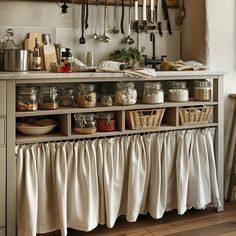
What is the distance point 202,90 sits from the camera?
261 centimetres

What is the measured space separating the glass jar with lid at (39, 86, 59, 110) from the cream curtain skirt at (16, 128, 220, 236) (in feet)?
0.71

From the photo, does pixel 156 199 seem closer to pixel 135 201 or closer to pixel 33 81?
pixel 135 201

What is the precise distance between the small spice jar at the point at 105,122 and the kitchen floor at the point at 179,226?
0.64 metres

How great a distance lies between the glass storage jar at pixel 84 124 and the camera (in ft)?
7.53

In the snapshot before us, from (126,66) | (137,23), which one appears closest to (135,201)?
(126,66)

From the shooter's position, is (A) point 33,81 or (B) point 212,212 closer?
(A) point 33,81

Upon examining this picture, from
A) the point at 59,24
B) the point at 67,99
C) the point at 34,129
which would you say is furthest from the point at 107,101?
the point at 59,24

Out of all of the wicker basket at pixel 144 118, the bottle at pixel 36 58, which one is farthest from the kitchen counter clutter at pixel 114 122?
the bottle at pixel 36 58

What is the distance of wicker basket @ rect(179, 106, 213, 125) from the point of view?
255 centimetres

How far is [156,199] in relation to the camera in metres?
2.47

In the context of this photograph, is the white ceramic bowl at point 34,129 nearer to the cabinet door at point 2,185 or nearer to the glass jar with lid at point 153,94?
the cabinet door at point 2,185

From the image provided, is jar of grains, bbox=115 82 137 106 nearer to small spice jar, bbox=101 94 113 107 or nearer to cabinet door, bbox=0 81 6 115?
small spice jar, bbox=101 94 113 107

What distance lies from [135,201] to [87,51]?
3.59ft

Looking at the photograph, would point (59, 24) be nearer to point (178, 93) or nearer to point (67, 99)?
point (67, 99)
